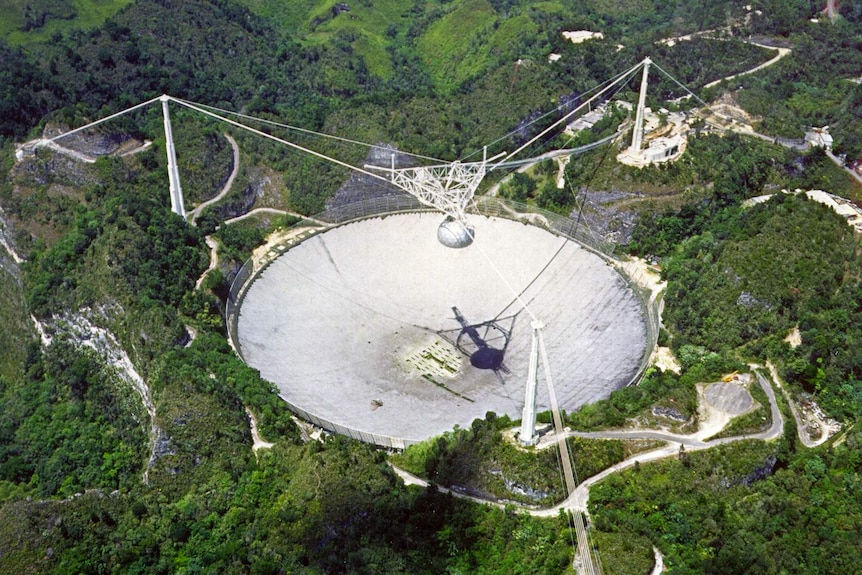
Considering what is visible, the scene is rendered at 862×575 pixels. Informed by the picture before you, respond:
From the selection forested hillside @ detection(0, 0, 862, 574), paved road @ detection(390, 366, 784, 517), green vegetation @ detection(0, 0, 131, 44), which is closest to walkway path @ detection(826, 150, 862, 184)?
forested hillside @ detection(0, 0, 862, 574)

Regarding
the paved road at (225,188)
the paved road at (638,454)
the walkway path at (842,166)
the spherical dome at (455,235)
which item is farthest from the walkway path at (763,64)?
the paved road at (638,454)

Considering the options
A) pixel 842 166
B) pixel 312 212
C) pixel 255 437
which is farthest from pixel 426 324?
pixel 842 166

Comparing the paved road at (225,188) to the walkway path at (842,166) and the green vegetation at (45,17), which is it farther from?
the walkway path at (842,166)

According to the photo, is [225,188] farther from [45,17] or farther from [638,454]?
[45,17]

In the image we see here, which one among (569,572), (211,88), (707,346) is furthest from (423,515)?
(211,88)

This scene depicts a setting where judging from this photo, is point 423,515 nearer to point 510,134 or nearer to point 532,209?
point 532,209
